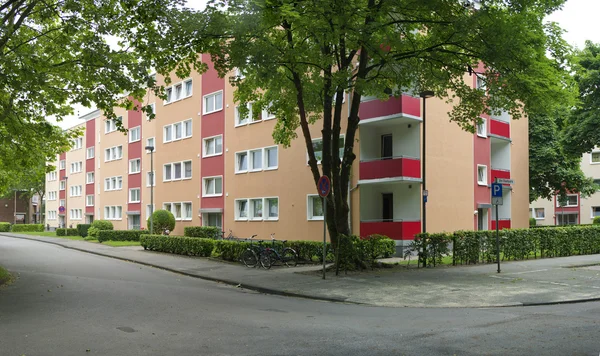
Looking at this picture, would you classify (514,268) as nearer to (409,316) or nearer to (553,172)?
(409,316)

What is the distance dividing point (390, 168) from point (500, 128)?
9.73 meters

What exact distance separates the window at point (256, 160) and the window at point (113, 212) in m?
22.5

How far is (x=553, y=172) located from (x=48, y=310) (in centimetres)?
3879

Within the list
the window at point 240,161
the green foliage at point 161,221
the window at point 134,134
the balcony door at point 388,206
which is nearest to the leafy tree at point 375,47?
the balcony door at point 388,206

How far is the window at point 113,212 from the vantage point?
49.7m

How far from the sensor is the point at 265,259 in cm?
1853

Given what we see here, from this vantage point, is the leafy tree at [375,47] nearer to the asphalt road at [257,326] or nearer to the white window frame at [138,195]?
the asphalt road at [257,326]

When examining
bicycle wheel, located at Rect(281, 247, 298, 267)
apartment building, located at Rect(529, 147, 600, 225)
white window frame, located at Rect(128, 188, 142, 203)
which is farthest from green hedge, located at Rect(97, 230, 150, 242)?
apartment building, located at Rect(529, 147, 600, 225)

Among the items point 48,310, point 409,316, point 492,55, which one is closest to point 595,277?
point 492,55

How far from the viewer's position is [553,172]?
4044 centimetres

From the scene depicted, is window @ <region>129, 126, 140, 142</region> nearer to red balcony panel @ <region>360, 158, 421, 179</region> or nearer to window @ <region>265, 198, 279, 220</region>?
window @ <region>265, 198, 279, 220</region>

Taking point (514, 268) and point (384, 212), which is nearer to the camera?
point (514, 268)

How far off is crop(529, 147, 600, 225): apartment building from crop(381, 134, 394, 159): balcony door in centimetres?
4295

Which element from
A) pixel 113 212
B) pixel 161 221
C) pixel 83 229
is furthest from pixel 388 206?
pixel 113 212
